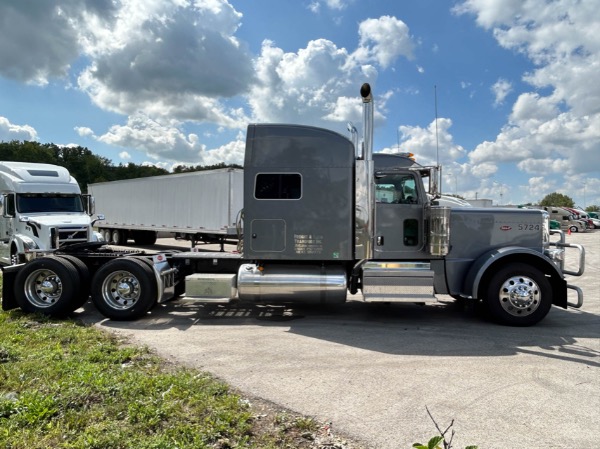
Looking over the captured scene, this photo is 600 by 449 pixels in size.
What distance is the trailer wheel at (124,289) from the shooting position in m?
7.05

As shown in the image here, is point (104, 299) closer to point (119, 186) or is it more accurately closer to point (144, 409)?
point (144, 409)

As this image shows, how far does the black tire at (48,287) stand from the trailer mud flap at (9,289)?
0.11 m

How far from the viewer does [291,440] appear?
128 inches

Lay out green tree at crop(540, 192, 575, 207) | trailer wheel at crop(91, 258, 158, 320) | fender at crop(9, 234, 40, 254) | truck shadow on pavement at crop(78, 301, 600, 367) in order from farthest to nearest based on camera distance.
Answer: green tree at crop(540, 192, 575, 207) → fender at crop(9, 234, 40, 254) → trailer wheel at crop(91, 258, 158, 320) → truck shadow on pavement at crop(78, 301, 600, 367)

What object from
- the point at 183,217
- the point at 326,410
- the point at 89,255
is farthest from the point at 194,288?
the point at 183,217

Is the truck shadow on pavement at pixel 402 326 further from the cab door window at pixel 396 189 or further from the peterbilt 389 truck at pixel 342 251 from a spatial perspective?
the cab door window at pixel 396 189

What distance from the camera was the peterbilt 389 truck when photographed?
266 inches

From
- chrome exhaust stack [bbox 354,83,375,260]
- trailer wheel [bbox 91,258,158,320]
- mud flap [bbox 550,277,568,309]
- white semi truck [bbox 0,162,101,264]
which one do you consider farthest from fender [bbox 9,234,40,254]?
mud flap [bbox 550,277,568,309]

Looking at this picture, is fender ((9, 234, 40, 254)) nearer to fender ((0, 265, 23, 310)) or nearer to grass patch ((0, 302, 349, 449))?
fender ((0, 265, 23, 310))

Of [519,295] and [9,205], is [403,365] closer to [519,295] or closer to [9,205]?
[519,295]

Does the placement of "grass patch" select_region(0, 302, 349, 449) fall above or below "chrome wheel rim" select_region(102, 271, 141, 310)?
below

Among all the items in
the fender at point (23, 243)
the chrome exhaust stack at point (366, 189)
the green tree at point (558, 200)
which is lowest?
the fender at point (23, 243)

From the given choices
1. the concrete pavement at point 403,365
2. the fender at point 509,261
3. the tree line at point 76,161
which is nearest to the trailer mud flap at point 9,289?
the concrete pavement at point 403,365

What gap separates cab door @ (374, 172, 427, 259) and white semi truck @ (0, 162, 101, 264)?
905 centimetres
